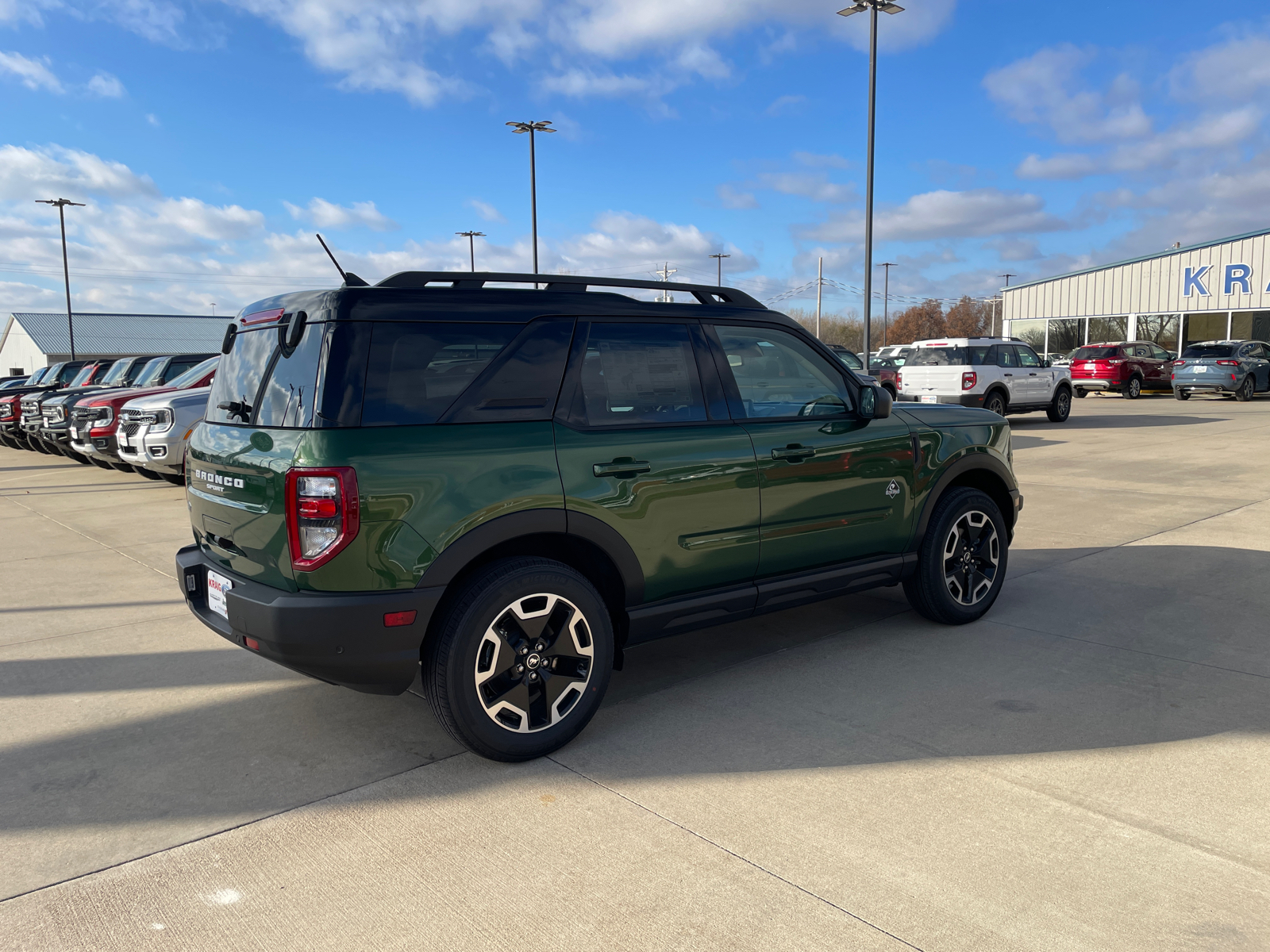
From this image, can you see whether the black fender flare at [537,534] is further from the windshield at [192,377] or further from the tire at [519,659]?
the windshield at [192,377]

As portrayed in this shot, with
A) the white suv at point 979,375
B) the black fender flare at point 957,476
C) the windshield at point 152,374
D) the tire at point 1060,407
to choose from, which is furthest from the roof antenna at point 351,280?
the tire at point 1060,407

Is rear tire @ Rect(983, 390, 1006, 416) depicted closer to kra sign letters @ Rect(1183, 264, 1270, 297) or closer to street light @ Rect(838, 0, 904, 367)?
street light @ Rect(838, 0, 904, 367)

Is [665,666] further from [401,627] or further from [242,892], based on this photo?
[242,892]

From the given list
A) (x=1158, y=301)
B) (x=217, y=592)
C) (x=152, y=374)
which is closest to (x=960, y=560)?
(x=217, y=592)

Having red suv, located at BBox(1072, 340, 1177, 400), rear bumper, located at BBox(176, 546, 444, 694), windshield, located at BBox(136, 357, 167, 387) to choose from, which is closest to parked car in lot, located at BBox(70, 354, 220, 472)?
windshield, located at BBox(136, 357, 167, 387)

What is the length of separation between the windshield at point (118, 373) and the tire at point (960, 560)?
56.7ft

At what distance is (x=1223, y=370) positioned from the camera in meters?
27.0

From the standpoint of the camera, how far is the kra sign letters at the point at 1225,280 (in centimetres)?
3584

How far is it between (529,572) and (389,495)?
613 millimetres

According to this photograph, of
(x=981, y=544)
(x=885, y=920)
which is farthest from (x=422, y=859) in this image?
(x=981, y=544)

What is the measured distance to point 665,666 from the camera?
4.82 m

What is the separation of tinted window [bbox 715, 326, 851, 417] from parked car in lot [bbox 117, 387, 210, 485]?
868 cm

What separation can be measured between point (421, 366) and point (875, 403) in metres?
2.33

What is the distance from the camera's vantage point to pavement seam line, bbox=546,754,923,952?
2.61 meters
